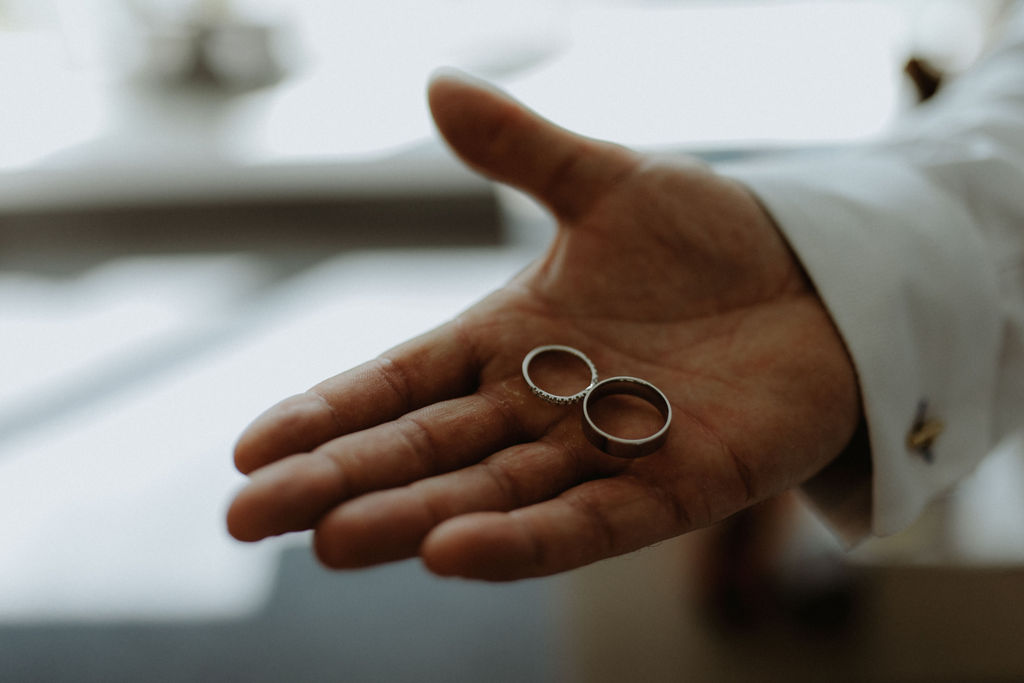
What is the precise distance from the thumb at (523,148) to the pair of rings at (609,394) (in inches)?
10.1

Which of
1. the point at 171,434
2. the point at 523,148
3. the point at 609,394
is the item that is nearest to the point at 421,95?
the point at 171,434

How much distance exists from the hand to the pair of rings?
0.6 inches

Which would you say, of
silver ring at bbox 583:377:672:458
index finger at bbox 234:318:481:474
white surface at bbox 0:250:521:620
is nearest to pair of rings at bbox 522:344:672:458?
silver ring at bbox 583:377:672:458

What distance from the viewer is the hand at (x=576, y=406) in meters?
0.83

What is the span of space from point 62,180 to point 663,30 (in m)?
3.08

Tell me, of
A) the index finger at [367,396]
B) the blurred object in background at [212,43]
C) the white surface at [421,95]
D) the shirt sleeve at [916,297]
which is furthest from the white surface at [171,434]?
the shirt sleeve at [916,297]

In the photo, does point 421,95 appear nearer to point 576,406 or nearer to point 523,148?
point 523,148

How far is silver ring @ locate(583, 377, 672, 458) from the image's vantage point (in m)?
0.97

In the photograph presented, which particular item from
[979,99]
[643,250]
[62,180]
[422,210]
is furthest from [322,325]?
[979,99]

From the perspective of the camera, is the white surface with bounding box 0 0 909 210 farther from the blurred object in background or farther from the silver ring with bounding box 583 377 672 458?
the silver ring with bounding box 583 377 672 458

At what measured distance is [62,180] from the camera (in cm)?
362

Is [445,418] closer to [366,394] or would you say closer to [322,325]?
[366,394]

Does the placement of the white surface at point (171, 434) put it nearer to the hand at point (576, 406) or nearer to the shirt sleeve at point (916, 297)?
the hand at point (576, 406)

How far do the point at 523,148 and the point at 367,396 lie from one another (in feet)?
1.52
